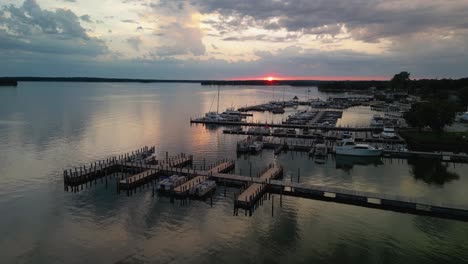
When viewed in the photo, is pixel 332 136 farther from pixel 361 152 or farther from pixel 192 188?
pixel 192 188

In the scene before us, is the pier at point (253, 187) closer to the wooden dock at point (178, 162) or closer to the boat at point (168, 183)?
the wooden dock at point (178, 162)

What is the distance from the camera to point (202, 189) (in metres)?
37.0

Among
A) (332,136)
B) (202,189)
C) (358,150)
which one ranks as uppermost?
(332,136)

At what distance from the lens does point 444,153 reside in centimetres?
5472

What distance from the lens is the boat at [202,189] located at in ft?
121

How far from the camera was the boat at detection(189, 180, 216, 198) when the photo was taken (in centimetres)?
3675

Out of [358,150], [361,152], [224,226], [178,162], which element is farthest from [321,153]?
[224,226]

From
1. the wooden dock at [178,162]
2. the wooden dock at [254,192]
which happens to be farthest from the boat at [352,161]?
the wooden dock at [178,162]

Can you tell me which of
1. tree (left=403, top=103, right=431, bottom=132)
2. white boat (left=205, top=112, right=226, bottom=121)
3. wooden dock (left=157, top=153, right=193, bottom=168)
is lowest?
wooden dock (left=157, top=153, right=193, bottom=168)

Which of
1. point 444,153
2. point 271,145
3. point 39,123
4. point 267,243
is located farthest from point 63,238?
point 39,123

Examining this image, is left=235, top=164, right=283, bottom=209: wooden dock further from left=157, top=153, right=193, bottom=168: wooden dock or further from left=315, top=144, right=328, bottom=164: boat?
left=315, top=144, right=328, bottom=164: boat

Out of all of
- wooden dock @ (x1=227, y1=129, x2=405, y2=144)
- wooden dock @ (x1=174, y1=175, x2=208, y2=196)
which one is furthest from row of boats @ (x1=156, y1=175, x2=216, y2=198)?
wooden dock @ (x1=227, y1=129, x2=405, y2=144)

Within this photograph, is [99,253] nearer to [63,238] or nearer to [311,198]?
[63,238]

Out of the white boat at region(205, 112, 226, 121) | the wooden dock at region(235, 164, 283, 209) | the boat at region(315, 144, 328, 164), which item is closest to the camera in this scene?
the wooden dock at region(235, 164, 283, 209)
